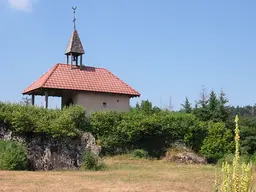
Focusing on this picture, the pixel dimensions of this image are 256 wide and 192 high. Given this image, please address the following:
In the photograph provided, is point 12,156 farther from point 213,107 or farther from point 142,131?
point 213,107

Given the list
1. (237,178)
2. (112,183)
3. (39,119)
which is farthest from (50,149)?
(237,178)

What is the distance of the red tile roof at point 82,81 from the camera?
25.3 meters

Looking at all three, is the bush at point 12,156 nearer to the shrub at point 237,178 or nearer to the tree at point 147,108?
the tree at point 147,108

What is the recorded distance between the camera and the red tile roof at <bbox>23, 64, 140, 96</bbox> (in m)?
25.3

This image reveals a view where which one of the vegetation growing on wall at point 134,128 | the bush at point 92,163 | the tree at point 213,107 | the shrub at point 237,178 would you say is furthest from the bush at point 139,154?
the shrub at point 237,178

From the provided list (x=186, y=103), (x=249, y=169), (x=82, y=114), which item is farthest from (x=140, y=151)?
(x=249, y=169)

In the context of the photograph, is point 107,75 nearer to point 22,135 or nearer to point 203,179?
point 22,135

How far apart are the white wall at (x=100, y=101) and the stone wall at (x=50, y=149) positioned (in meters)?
4.88

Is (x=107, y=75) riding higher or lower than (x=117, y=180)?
higher

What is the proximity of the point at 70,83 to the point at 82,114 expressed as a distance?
10.3ft

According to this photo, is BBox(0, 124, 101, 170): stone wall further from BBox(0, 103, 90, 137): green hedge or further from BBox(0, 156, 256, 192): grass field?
BBox(0, 156, 256, 192): grass field

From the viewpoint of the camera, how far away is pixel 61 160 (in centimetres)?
2008

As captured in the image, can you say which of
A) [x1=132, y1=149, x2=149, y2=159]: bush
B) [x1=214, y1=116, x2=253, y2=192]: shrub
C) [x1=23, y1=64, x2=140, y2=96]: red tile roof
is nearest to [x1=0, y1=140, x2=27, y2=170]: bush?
[x1=23, y1=64, x2=140, y2=96]: red tile roof

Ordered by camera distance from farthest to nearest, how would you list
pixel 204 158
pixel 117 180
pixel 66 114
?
1. pixel 204 158
2. pixel 66 114
3. pixel 117 180
